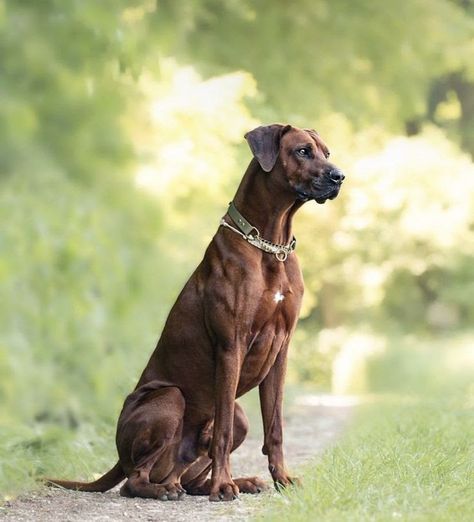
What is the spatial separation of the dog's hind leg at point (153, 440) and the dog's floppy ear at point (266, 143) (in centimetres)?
122

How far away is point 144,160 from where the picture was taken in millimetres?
11906

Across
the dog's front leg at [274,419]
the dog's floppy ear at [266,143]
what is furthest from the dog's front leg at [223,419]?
the dog's floppy ear at [266,143]

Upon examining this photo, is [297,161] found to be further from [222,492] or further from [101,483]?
[101,483]

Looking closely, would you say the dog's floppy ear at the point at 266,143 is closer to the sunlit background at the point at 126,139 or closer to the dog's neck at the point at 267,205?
the dog's neck at the point at 267,205

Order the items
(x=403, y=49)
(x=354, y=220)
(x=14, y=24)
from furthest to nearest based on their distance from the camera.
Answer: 1. (x=354, y=220)
2. (x=403, y=49)
3. (x=14, y=24)

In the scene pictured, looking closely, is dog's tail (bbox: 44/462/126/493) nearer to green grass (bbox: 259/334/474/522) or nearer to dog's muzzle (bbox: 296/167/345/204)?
green grass (bbox: 259/334/474/522)

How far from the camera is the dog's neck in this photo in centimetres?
548

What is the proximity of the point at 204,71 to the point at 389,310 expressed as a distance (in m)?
20.7

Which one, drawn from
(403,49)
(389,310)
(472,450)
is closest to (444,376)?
(403,49)

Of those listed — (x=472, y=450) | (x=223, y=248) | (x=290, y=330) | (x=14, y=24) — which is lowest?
(x=472, y=450)

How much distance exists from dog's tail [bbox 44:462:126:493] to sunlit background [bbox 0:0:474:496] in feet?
0.97

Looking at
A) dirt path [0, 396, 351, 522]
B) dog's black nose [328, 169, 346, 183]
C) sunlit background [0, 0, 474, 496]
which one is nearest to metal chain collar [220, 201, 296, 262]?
dog's black nose [328, 169, 346, 183]

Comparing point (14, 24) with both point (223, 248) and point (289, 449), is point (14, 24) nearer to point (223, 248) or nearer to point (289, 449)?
point (223, 248)

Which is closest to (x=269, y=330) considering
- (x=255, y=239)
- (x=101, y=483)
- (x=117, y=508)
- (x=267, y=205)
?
(x=255, y=239)
